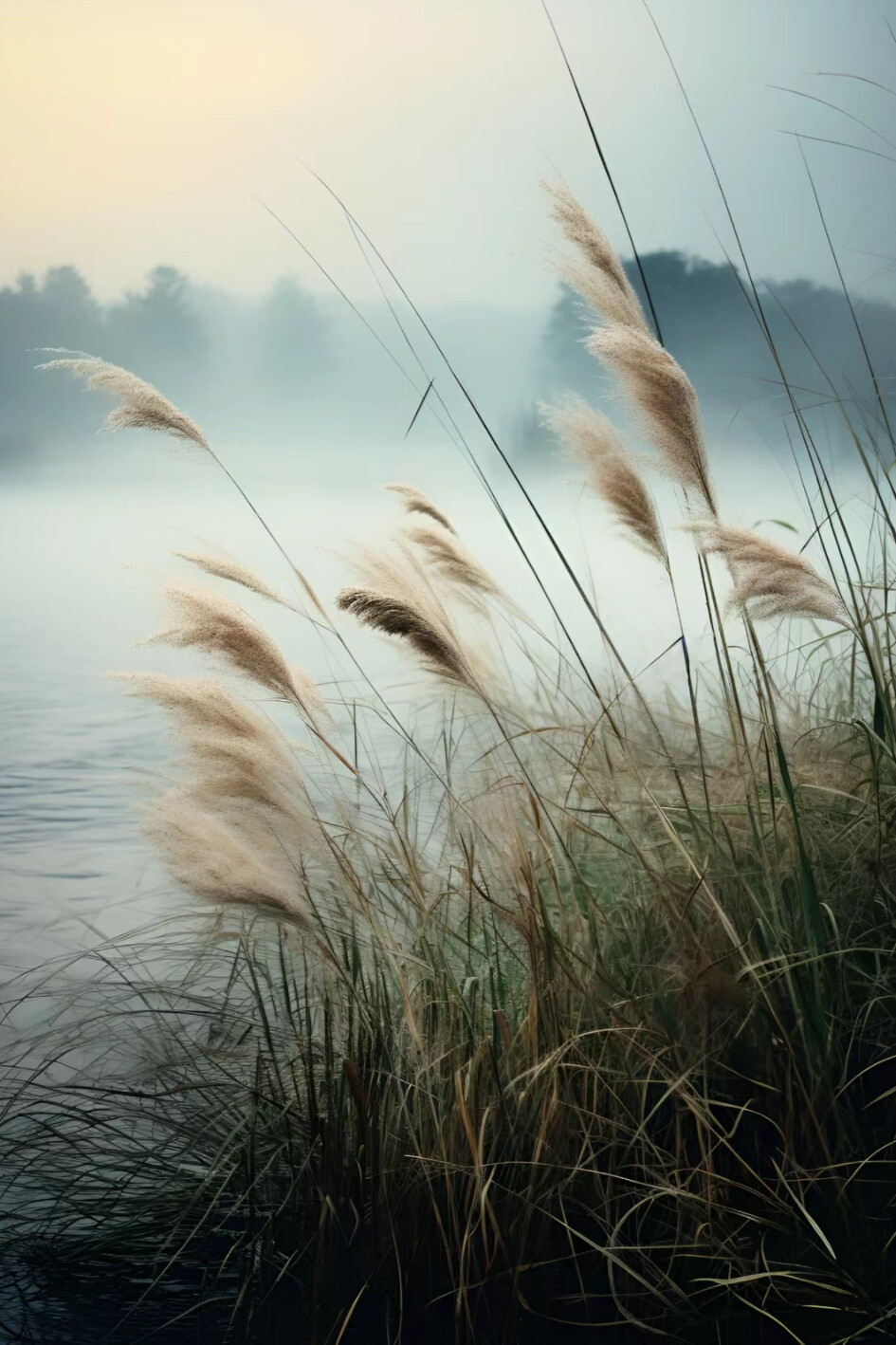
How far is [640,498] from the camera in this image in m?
1.37

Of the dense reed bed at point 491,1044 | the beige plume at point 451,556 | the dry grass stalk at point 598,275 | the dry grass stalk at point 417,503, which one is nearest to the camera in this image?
the dense reed bed at point 491,1044

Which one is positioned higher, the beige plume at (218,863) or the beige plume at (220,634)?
the beige plume at (220,634)

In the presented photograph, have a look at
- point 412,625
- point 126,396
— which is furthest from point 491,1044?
point 126,396

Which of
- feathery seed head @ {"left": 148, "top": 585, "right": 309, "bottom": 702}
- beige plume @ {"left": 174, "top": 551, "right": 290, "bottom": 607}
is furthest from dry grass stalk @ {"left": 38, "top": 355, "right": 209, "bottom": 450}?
feathery seed head @ {"left": 148, "top": 585, "right": 309, "bottom": 702}

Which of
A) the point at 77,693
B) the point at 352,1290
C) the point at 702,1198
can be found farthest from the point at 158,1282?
the point at 77,693

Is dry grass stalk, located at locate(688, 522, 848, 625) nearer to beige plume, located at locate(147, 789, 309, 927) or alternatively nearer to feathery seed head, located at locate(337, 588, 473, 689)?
feathery seed head, located at locate(337, 588, 473, 689)

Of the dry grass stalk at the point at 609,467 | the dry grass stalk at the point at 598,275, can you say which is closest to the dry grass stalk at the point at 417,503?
the dry grass stalk at the point at 609,467

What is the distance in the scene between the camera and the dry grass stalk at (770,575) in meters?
1.26

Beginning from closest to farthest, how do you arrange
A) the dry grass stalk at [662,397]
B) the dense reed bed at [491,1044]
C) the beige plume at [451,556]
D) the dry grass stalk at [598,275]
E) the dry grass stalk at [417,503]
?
the dense reed bed at [491,1044] → the dry grass stalk at [662,397] → the dry grass stalk at [598,275] → the beige plume at [451,556] → the dry grass stalk at [417,503]

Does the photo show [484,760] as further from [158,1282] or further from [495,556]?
[158,1282]

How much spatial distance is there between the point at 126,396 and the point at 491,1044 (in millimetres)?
838

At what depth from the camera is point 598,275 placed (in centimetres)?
135

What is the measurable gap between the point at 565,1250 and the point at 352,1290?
8.5 inches

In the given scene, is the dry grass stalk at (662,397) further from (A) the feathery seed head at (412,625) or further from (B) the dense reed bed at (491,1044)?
(A) the feathery seed head at (412,625)
